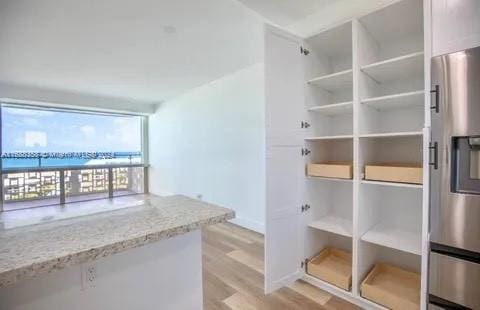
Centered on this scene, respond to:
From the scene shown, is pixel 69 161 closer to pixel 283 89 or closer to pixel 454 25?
pixel 283 89

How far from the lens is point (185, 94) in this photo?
5.05 meters

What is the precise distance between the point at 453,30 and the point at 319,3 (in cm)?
109

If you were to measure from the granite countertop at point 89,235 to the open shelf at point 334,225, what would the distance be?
4.42 feet

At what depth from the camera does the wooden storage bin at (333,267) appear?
1.92 meters

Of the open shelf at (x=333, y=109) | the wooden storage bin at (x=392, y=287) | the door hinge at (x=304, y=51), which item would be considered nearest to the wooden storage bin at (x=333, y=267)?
the wooden storage bin at (x=392, y=287)

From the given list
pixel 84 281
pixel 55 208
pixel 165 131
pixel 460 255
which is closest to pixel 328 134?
pixel 460 255

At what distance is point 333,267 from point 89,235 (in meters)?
2.02

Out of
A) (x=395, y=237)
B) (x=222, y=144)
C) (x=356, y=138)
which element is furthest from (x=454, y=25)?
(x=222, y=144)

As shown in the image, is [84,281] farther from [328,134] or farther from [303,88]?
[328,134]

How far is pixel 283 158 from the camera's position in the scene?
2010 millimetres

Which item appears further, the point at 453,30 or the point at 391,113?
the point at 391,113

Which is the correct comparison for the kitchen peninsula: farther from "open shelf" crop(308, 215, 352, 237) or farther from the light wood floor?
"open shelf" crop(308, 215, 352, 237)

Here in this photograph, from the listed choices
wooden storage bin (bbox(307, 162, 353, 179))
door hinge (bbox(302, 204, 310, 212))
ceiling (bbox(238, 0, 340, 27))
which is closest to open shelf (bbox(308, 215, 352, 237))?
door hinge (bbox(302, 204, 310, 212))

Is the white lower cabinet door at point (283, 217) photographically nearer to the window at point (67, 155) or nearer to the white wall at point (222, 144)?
the white wall at point (222, 144)
